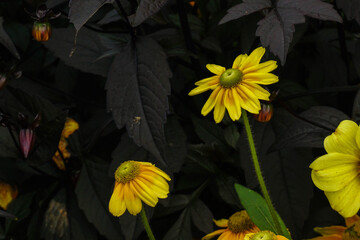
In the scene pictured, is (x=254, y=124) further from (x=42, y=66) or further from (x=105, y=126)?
(x=42, y=66)

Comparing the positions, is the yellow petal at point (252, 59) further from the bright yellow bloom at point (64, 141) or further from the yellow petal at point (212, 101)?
the bright yellow bloom at point (64, 141)

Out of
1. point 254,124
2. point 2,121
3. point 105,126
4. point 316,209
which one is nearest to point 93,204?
point 105,126

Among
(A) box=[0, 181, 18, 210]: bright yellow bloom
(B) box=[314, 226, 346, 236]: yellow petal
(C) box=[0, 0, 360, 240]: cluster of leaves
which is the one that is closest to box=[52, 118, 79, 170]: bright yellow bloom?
(C) box=[0, 0, 360, 240]: cluster of leaves

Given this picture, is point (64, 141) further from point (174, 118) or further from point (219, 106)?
point (219, 106)

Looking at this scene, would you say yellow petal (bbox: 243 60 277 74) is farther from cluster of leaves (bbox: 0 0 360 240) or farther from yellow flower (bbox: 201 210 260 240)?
yellow flower (bbox: 201 210 260 240)

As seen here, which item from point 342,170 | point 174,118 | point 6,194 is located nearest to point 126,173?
point 342,170

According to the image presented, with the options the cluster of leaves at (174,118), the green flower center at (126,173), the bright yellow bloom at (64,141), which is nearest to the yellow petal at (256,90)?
the cluster of leaves at (174,118)
